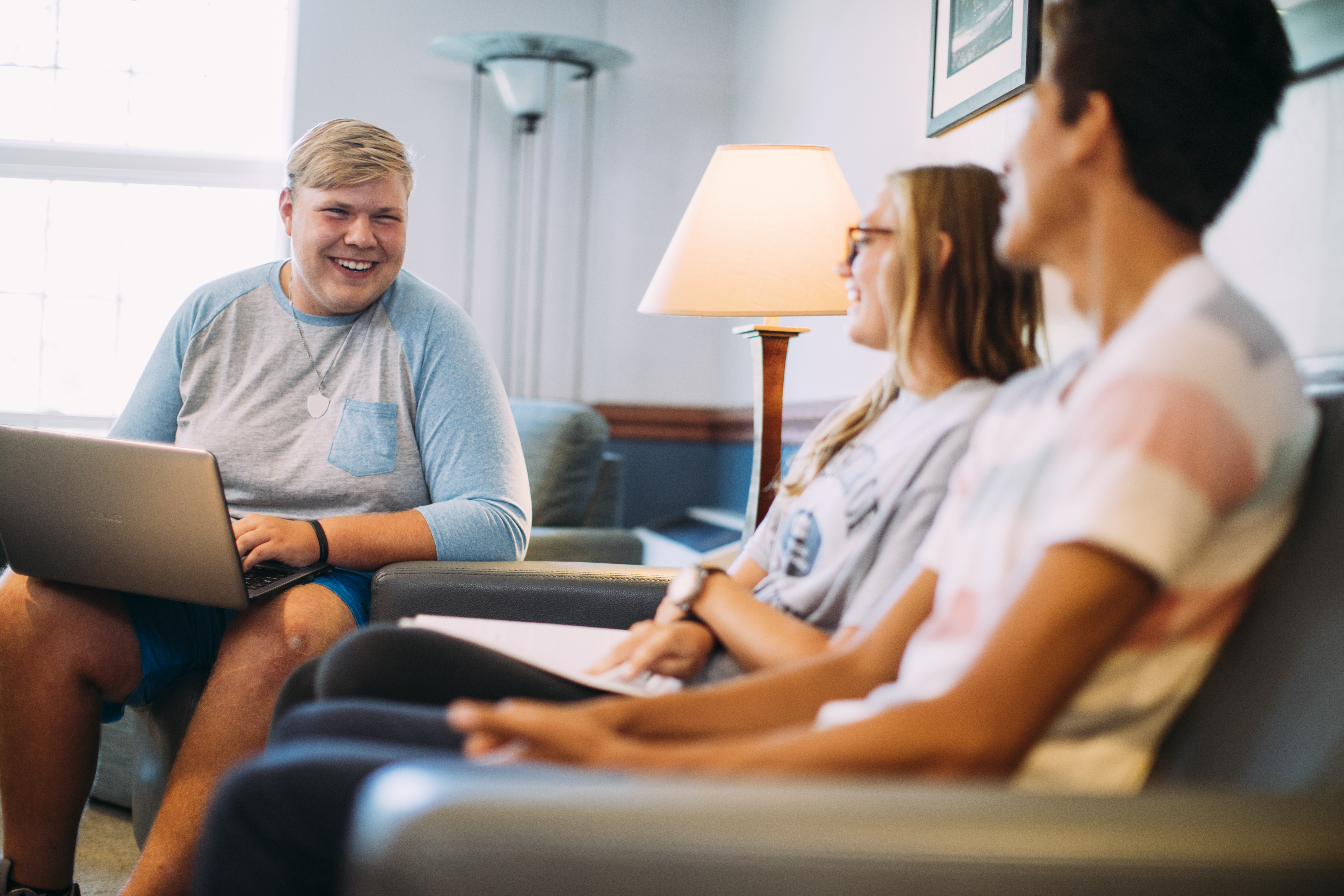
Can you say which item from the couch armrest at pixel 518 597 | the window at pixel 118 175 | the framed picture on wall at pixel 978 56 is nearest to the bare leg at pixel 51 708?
the couch armrest at pixel 518 597

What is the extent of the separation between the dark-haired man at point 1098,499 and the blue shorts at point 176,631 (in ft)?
2.75

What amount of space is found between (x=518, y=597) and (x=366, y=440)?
442mm

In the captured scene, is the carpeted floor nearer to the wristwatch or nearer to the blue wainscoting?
the wristwatch

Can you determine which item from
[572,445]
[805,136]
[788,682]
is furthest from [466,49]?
[788,682]

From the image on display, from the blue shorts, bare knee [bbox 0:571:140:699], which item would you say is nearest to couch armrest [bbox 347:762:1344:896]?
the blue shorts

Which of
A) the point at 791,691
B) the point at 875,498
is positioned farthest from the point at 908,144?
the point at 791,691

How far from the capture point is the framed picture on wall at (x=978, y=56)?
1.58m

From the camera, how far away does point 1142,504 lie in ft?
2.04

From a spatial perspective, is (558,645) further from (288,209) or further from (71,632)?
(288,209)

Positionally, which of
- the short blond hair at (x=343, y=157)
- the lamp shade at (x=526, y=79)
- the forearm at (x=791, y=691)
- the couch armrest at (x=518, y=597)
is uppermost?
the lamp shade at (x=526, y=79)

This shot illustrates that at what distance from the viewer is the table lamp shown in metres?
1.60

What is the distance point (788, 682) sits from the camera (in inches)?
34.8

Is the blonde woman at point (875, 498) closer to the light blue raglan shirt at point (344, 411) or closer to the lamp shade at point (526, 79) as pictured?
the light blue raglan shirt at point (344, 411)

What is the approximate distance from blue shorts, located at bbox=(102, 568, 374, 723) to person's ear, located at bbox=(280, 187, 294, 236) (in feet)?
2.06
